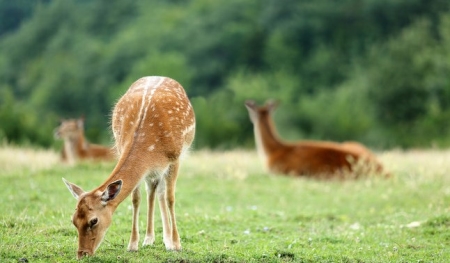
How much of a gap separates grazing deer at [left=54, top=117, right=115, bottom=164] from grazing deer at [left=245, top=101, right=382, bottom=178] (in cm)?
359

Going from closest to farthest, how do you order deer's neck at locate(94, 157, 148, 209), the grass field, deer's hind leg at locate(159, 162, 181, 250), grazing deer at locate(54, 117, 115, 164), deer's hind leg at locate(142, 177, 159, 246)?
deer's neck at locate(94, 157, 148, 209)
the grass field
deer's hind leg at locate(159, 162, 181, 250)
deer's hind leg at locate(142, 177, 159, 246)
grazing deer at locate(54, 117, 115, 164)

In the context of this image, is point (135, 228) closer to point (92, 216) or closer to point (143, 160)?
point (143, 160)

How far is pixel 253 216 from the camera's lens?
11.8m

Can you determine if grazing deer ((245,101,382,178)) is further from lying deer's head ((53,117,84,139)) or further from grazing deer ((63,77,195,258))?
grazing deer ((63,77,195,258))

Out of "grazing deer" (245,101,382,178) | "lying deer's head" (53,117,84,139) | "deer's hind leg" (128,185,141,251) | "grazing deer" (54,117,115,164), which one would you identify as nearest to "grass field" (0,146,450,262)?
"deer's hind leg" (128,185,141,251)

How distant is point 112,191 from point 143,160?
60cm

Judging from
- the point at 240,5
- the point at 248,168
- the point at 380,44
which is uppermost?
the point at 240,5

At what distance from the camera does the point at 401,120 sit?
154 feet

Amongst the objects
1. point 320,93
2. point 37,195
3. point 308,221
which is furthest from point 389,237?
point 320,93

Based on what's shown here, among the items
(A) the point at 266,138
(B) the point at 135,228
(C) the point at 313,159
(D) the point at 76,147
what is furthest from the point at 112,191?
(D) the point at 76,147

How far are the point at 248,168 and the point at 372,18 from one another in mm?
44709

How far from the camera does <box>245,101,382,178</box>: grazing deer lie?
57.7 ft

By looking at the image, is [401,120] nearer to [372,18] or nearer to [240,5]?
[372,18]

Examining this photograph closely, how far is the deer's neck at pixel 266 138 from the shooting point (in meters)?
18.7
